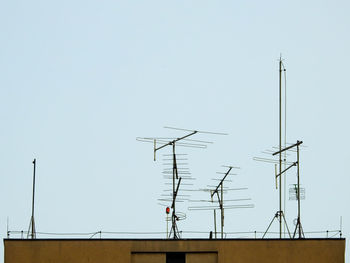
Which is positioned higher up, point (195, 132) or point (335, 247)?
point (195, 132)

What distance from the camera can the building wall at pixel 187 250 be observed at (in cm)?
3794

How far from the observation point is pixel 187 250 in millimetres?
38125

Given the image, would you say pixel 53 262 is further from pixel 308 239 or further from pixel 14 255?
pixel 308 239

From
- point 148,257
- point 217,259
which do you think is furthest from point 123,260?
point 217,259

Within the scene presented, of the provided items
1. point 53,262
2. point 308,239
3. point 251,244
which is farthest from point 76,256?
point 308,239

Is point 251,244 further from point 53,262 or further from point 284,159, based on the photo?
point 53,262

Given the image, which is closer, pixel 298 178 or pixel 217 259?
pixel 217 259

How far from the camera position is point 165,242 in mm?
38062

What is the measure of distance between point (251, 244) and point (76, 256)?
719 cm

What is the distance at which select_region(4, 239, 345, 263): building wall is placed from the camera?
3794 cm

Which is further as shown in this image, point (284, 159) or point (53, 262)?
point (284, 159)

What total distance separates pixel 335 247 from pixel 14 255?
13162 mm

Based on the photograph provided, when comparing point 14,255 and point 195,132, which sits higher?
point 195,132

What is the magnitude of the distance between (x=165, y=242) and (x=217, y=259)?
2.25m
